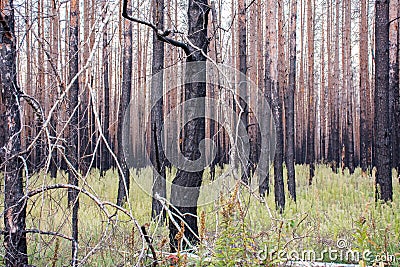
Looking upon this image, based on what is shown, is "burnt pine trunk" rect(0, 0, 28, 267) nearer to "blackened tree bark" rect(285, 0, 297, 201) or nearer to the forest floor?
the forest floor

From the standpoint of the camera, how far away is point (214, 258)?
259 centimetres

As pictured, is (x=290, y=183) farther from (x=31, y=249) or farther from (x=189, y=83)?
(x=31, y=249)

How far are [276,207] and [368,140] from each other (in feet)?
22.5

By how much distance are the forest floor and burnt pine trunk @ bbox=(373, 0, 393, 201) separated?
409mm

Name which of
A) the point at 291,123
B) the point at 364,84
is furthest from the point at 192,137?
the point at 364,84

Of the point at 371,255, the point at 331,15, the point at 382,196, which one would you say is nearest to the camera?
the point at 371,255

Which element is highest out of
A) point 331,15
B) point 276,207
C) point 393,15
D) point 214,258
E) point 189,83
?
point 331,15

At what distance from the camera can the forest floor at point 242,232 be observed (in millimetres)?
2533

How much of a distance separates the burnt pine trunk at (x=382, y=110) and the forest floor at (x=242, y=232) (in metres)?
0.41

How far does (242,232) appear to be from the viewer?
2.54m

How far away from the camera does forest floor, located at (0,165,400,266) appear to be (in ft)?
8.31

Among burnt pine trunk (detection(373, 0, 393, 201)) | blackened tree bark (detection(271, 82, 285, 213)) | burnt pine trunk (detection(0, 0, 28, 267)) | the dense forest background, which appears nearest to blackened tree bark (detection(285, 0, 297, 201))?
the dense forest background

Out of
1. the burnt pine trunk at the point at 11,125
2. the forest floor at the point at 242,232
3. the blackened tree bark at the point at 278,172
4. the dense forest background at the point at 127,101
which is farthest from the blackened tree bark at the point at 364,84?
the burnt pine trunk at the point at 11,125

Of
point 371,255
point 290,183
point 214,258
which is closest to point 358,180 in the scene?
point 290,183
